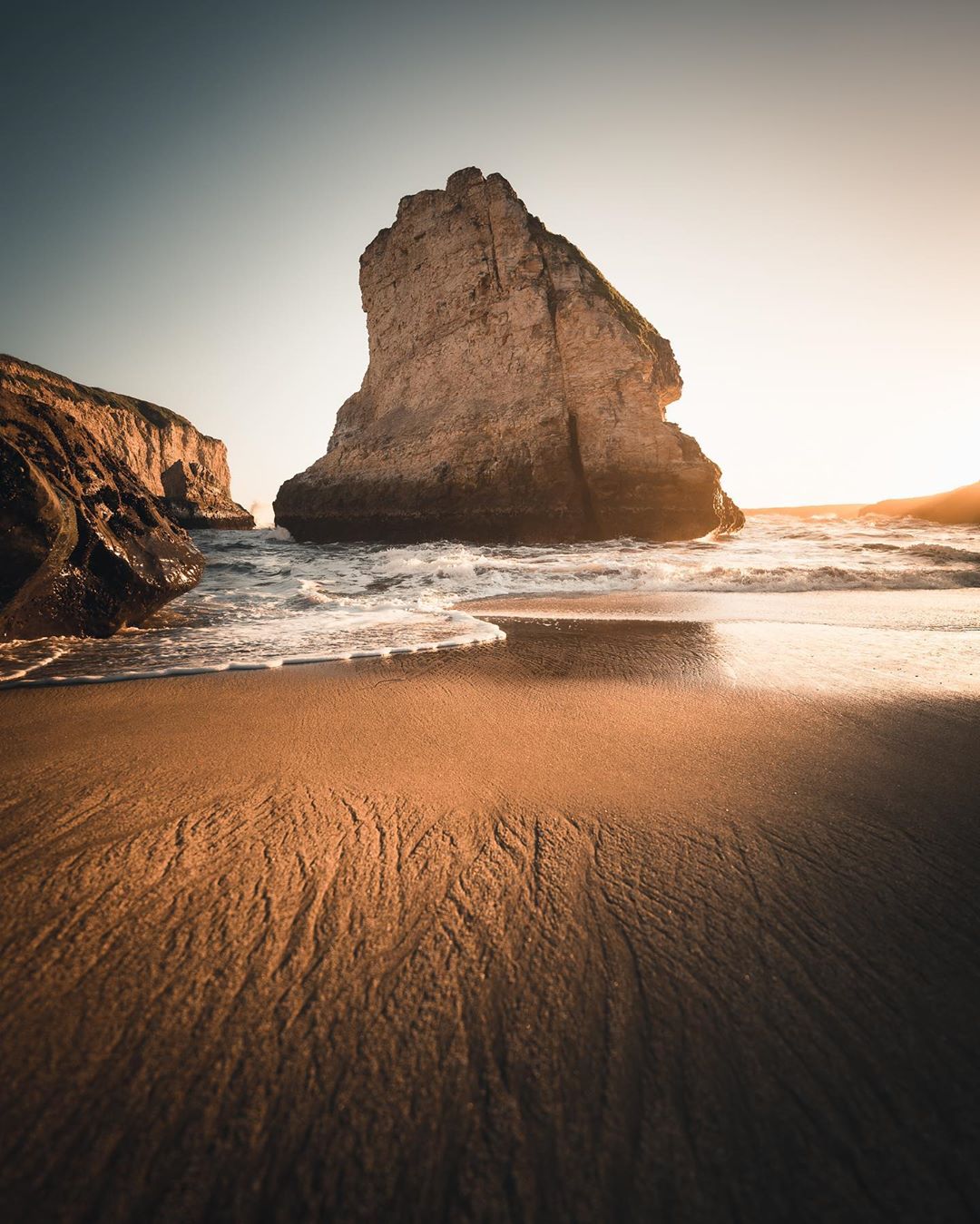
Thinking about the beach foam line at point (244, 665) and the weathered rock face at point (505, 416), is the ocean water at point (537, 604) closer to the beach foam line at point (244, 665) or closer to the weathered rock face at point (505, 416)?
the beach foam line at point (244, 665)

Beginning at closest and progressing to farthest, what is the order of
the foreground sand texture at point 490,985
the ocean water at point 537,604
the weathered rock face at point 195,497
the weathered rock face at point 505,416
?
the foreground sand texture at point 490,985 → the ocean water at point 537,604 → the weathered rock face at point 505,416 → the weathered rock face at point 195,497

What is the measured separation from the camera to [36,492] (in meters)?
3.13

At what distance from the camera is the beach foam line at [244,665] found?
8.20 feet

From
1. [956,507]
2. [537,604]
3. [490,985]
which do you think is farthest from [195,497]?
[956,507]

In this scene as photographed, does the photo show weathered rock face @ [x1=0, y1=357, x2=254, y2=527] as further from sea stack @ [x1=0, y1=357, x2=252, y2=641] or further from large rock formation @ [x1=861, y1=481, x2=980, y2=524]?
large rock formation @ [x1=861, y1=481, x2=980, y2=524]

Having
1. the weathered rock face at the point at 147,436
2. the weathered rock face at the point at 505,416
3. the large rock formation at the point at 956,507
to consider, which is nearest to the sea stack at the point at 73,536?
the weathered rock face at the point at 505,416

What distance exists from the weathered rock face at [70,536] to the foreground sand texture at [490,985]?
7.61 feet

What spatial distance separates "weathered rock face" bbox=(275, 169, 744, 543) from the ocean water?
115 inches

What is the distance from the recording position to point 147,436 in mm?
42062

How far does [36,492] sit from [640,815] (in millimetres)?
4019

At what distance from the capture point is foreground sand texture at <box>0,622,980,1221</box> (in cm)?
55

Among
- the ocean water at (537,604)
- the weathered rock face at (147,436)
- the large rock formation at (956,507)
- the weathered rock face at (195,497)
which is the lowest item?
the ocean water at (537,604)

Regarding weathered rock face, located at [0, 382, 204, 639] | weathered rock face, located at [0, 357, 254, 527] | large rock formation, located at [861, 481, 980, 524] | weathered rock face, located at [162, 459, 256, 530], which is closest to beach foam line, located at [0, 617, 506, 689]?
weathered rock face, located at [0, 382, 204, 639]

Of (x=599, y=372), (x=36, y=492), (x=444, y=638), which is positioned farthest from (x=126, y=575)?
(x=599, y=372)
